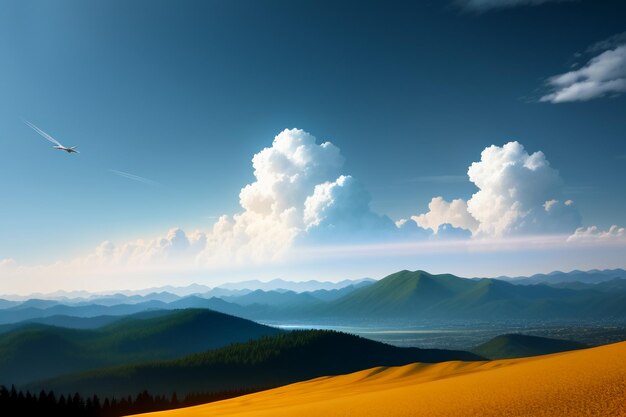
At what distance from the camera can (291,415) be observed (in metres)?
21.2

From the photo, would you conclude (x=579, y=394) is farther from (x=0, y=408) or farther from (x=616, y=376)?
(x=0, y=408)

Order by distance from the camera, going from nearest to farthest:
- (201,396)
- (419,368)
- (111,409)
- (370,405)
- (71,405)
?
(370,405) < (419,368) < (71,405) < (111,409) < (201,396)

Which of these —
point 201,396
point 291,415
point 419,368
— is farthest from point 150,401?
point 291,415

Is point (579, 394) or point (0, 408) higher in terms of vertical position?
point (579, 394)

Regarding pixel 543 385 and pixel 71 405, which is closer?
pixel 543 385

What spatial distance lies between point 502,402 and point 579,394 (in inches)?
101

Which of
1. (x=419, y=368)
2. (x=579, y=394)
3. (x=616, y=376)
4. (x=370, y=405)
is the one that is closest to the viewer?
(x=579, y=394)

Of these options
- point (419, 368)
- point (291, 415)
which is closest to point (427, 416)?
point (291, 415)

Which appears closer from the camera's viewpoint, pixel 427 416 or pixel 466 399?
pixel 427 416

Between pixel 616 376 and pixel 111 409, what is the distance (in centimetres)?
13892

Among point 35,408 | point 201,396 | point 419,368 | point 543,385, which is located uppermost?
point 543,385

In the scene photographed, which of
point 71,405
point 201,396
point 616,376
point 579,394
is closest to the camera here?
point 579,394

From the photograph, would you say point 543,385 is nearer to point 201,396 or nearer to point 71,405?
point 71,405

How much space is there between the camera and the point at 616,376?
17.5 meters
